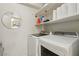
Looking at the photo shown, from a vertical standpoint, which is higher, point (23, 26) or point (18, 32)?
point (23, 26)

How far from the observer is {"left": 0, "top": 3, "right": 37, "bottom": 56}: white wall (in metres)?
1.91

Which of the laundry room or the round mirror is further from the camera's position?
the round mirror

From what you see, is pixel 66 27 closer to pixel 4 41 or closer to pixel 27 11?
pixel 27 11

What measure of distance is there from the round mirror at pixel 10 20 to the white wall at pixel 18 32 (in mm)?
73

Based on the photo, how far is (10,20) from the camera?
2.02m

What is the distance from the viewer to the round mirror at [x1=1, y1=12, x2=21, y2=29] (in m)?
1.94

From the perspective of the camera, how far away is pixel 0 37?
86.5 inches

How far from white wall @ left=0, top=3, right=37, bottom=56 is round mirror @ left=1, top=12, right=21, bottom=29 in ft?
0.24

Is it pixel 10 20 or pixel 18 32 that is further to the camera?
pixel 18 32

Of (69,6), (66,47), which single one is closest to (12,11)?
(69,6)

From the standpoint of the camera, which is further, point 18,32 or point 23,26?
point 18,32

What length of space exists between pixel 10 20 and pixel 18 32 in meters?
0.30

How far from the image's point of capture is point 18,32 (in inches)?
87.5

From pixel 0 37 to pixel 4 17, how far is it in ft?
1.21
